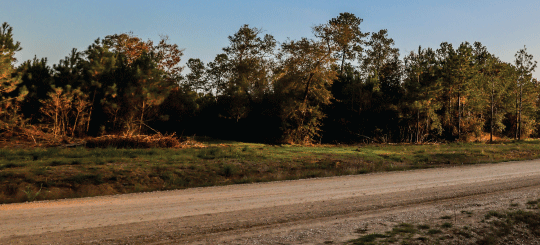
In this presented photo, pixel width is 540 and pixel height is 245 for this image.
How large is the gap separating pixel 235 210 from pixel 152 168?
7.09 metres

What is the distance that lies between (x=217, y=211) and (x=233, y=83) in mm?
30054

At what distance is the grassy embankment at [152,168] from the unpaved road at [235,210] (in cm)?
175

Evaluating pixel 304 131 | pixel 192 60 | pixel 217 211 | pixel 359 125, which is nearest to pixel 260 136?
pixel 304 131

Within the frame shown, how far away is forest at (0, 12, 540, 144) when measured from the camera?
25438 mm

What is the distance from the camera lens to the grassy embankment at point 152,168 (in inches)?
474

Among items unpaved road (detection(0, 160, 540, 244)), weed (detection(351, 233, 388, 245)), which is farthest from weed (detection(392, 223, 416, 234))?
unpaved road (detection(0, 160, 540, 244))

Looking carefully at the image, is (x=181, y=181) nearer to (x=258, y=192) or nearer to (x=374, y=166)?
(x=258, y=192)

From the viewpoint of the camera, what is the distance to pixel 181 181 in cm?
1381

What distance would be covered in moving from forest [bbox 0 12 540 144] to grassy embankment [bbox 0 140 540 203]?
25.5 feet

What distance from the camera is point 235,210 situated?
9.09 meters

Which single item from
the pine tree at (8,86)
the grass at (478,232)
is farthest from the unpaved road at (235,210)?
the pine tree at (8,86)

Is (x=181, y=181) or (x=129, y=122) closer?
(x=181, y=181)

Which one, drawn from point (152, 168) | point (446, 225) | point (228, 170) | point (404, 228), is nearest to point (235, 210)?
point (404, 228)

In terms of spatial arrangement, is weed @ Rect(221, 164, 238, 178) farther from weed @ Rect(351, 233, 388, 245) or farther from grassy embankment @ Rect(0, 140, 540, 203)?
weed @ Rect(351, 233, 388, 245)
